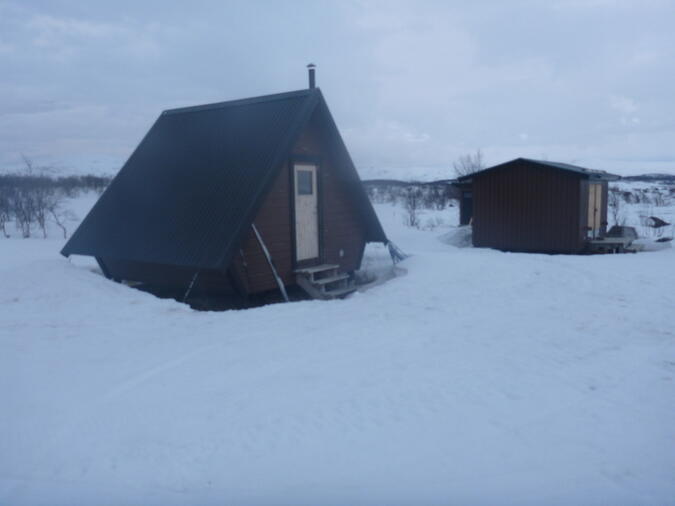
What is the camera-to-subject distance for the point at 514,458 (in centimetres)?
388

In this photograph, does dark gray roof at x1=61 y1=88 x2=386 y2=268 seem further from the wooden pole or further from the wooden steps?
the wooden steps

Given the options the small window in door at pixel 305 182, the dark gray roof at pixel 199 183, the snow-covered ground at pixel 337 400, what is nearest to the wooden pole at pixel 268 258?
the dark gray roof at pixel 199 183

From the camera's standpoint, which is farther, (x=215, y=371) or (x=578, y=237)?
(x=578, y=237)

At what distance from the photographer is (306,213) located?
1062 cm

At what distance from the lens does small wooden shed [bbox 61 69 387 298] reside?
29.9ft

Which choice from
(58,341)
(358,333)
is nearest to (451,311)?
(358,333)

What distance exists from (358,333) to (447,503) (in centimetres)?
354

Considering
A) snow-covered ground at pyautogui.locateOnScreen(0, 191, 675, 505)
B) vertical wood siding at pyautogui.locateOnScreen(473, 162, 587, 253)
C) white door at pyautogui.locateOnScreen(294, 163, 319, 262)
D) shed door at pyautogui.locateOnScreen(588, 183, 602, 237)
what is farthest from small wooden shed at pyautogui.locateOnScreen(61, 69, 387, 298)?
shed door at pyautogui.locateOnScreen(588, 183, 602, 237)

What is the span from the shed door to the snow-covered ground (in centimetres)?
909

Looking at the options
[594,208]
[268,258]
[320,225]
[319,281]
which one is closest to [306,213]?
[320,225]

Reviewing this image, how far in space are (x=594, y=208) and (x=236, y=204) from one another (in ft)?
43.4

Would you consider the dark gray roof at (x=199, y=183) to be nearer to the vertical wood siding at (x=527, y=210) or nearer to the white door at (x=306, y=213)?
the white door at (x=306, y=213)

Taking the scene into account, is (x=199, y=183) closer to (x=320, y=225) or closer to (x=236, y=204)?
(x=236, y=204)

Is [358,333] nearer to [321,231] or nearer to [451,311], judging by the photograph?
[451,311]
